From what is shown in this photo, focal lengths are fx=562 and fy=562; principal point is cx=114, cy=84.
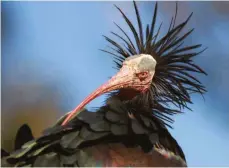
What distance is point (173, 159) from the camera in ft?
9.75

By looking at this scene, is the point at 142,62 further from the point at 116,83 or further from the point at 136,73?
the point at 116,83

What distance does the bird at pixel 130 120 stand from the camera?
9.05 feet

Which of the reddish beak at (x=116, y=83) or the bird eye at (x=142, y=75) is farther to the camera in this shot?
the bird eye at (x=142, y=75)

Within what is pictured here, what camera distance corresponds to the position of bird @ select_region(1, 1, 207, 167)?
276 cm

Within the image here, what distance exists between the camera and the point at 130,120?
113 inches

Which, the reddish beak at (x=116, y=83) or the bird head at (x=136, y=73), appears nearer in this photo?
the reddish beak at (x=116, y=83)

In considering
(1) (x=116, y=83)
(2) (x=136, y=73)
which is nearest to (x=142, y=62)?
(2) (x=136, y=73)

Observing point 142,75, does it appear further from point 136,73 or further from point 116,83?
point 116,83

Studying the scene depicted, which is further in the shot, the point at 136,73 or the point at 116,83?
the point at 136,73

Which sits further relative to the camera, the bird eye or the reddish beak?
the bird eye

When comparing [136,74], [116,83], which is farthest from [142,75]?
[116,83]

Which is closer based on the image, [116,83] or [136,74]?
[116,83]

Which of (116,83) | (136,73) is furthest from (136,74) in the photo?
(116,83)

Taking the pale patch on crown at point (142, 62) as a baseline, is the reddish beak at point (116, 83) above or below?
below
